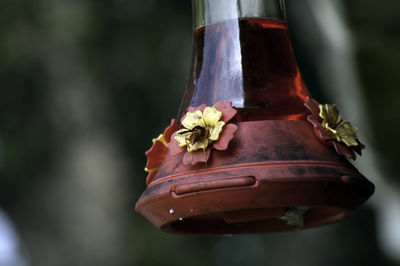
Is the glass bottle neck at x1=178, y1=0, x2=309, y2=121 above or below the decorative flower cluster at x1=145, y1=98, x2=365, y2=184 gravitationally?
above

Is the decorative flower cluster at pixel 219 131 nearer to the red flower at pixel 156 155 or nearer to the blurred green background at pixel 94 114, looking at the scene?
the red flower at pixel 156 155

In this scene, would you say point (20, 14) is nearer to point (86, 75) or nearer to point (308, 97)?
point (86, 75)

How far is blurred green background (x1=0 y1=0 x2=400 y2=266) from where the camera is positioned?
542cm

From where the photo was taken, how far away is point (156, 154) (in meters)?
1.95

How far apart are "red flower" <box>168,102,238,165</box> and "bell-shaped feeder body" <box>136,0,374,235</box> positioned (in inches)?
0.9

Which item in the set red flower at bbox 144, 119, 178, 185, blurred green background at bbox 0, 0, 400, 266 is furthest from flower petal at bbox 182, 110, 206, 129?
blurred green background at bbox 0, 0, 400, 266

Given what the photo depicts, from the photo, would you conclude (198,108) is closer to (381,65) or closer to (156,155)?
(156,155)

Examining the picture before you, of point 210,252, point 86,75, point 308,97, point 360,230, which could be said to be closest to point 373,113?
point 360,230

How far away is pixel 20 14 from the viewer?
553cm

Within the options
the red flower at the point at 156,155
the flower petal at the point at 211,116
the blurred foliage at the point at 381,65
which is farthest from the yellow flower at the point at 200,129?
the blurred foliage at the point at 381,65

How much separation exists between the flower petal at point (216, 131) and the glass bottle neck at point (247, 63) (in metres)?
0.09

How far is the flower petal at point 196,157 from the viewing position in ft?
5.54

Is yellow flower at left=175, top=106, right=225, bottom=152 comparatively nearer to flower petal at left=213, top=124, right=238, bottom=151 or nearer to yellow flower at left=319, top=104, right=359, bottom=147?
flower petal at left=213, top=124, right=238, bottom=151

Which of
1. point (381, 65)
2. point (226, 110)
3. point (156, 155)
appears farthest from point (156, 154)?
point (381, 65)
